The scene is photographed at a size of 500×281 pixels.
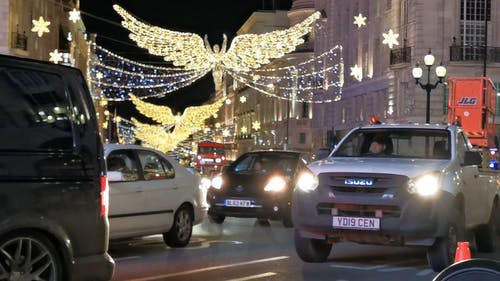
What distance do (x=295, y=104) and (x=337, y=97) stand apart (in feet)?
57.4

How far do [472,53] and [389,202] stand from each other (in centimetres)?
3724

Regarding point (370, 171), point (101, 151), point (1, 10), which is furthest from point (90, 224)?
point (1, 10)

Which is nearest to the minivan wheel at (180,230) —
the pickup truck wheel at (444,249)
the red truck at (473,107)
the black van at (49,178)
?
the pickup truck wheel at (444,249)

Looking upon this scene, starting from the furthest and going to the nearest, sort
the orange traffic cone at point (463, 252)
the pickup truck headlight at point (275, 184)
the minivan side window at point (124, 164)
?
the pickup truck headlight at point (275, 184) < the minivan side window at point (124, 164) < the orange traffic cone at point (463, 252)

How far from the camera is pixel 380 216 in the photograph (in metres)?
9.62

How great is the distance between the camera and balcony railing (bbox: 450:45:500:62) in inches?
1755

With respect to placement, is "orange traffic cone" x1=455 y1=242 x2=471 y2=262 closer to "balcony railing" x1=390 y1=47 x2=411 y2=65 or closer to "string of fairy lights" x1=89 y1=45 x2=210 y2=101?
"string of fairy lights" x1=89 y1=45 x2=210 y2=101

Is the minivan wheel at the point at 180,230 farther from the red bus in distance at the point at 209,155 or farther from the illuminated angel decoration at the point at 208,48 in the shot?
the red bus in distance at the point at 209,155

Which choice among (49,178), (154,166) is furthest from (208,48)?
(49,178)

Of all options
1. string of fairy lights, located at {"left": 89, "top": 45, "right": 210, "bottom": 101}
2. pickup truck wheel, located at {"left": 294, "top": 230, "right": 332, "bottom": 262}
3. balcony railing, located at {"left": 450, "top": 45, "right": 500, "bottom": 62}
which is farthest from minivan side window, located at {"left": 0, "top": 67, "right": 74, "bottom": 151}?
balcony railing, located at {"left": 450, "top": 45, "right": 500, "bottom": 62}

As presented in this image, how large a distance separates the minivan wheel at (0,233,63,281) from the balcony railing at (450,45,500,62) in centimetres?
4064

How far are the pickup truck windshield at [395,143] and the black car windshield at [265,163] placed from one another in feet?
16.3

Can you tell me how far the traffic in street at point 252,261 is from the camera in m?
9.52

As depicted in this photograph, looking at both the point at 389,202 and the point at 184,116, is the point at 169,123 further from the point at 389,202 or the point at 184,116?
the point at 389,202
